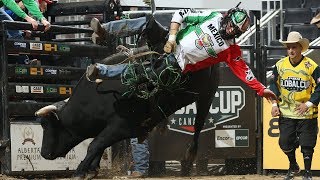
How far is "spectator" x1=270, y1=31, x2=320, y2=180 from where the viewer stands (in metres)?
9.27

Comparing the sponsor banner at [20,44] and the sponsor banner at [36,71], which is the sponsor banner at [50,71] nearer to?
the sponsor banner at [36,71]

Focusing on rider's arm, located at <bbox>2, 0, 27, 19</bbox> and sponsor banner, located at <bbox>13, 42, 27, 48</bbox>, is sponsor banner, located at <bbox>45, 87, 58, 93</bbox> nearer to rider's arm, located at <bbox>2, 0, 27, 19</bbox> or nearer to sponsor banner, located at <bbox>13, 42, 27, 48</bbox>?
sponsor banner, located at <bbox>13, 42, 27, 48</bbox>

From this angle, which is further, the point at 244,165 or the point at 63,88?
the point at 244,165

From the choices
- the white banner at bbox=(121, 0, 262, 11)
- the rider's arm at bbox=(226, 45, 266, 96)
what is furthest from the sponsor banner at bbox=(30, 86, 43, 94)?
the rider's arm at bbox=(226, 45, 266, 96)

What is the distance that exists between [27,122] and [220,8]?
3.80 metres

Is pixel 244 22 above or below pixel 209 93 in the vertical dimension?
above

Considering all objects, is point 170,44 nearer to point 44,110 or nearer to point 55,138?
point 44,110

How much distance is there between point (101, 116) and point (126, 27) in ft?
3.26

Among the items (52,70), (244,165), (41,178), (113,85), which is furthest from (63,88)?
(244,165)

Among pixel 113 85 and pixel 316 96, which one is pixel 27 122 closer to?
pixel 113 85

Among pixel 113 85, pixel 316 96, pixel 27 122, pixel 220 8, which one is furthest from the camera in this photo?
pixel 220 8

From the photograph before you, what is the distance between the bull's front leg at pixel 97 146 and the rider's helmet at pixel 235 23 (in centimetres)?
143

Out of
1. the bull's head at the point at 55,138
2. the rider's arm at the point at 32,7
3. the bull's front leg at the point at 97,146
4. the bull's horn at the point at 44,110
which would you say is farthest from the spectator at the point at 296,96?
the rider's arm at the point at 32,7

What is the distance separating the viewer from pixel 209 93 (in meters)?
8.84
